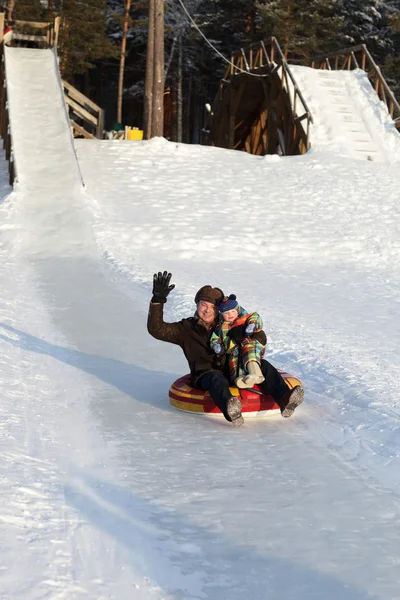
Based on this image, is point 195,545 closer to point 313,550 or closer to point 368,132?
point 313,550

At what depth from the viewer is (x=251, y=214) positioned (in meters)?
16.1

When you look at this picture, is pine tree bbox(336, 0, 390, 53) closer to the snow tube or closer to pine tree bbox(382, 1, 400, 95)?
pine tree bbox(382, 1, 400, 95)

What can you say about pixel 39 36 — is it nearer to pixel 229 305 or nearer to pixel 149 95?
pixel 149 95

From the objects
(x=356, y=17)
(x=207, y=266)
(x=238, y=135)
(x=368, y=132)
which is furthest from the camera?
(x=356, y=17)

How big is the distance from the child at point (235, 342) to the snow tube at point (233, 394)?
141 mm

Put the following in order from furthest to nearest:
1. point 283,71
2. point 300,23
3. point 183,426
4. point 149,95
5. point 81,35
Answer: point 300,23 < point 81,35 < point 149,95 < point 283,71 < point 183,426

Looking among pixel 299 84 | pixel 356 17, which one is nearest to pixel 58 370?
pixel 299 84

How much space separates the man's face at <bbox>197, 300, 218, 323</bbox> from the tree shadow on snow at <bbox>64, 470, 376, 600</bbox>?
207 cm

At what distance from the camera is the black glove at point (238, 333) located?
6117 millimetres

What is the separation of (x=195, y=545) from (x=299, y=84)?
19.7m

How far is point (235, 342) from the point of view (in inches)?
242

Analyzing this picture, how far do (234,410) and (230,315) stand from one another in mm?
754

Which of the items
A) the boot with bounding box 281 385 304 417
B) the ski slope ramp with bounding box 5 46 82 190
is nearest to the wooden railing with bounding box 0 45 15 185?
the ski slope ramp with bounding box 5 46 82 190

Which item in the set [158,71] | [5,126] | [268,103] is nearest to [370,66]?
[268,103]
